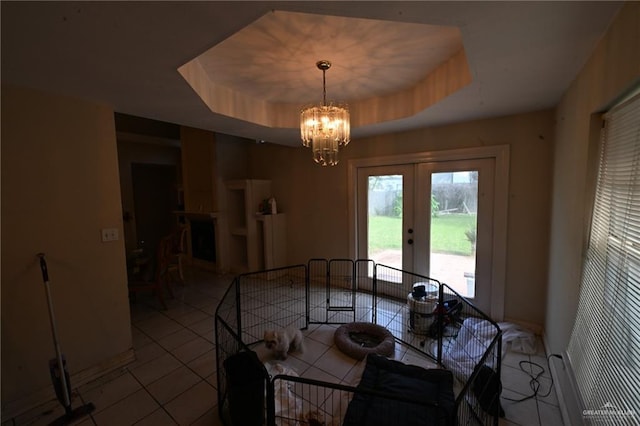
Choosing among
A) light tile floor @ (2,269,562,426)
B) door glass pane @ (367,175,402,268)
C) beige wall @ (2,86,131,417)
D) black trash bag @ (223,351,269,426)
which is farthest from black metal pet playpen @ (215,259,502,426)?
beige wall @ (2,86,131,417)

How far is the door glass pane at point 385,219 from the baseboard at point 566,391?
71.9 inches

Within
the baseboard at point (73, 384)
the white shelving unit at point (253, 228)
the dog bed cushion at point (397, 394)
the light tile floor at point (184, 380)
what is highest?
the white shelving unit at point (253, 228)

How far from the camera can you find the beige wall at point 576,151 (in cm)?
113

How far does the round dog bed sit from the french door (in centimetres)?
113

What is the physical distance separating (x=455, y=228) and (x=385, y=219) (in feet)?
2.95

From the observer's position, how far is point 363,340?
264 cm

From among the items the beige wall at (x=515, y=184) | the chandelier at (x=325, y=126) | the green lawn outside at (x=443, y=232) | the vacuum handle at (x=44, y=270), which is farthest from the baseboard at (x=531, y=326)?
the vacuum handle at (x=44, y=270)

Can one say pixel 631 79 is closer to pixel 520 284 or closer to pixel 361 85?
pixel 361 85

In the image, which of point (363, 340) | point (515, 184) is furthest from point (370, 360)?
point (515, 184)

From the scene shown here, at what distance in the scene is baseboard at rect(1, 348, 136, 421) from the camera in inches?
70.2

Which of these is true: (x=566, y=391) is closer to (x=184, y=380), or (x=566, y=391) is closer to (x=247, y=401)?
(x=247, y=401)

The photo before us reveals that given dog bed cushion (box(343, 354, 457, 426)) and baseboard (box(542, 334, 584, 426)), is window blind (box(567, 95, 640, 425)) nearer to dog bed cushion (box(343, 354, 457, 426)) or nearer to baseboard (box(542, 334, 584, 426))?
baseboard (box(542, 334, 584, 426))

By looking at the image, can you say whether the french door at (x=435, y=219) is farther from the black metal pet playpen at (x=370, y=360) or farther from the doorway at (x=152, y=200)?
the doorway at (x=152, y=200)

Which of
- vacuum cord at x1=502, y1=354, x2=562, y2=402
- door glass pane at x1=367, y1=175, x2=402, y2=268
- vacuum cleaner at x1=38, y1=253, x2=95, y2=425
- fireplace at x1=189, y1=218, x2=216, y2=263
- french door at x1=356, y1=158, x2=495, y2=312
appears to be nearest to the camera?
vacuum cleaner at x1=38, y1=253, x2=95, y2=425
